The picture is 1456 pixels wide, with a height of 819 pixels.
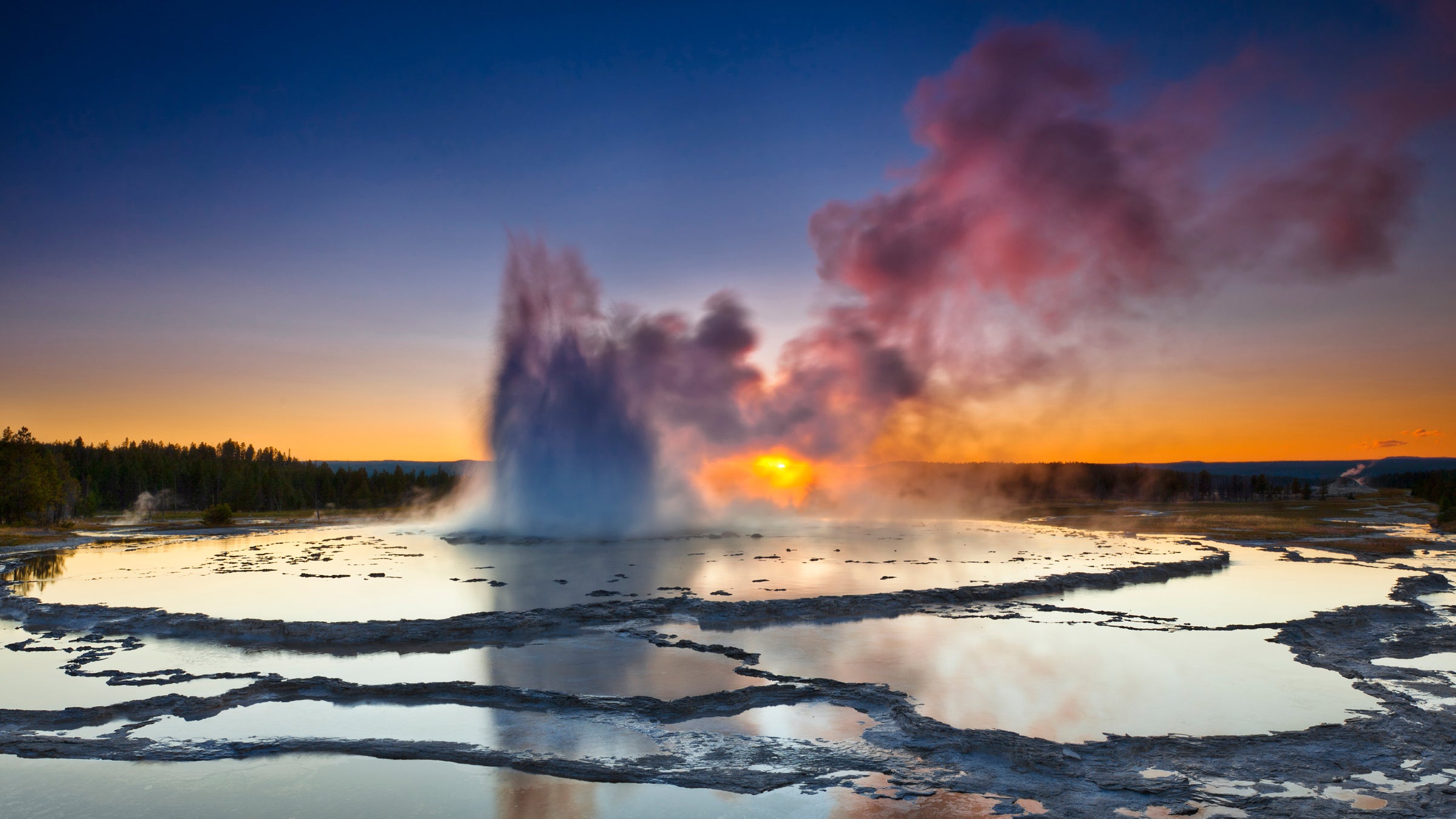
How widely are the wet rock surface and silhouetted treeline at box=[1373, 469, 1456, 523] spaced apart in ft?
188

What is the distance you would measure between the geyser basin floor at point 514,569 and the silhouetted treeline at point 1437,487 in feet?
112

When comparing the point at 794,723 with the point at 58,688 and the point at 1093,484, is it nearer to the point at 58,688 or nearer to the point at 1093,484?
the point at 58,688

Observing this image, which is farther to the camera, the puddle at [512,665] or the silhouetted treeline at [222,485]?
the silhouetted treeline at [222,485]

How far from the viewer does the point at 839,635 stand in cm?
1683

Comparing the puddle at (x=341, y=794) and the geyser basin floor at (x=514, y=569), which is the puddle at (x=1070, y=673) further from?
the geyser basin floor at (x=514, y=569)

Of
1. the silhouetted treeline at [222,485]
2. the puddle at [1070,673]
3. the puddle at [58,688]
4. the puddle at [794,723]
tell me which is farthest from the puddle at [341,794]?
the silhouetted treeline at [222,485]

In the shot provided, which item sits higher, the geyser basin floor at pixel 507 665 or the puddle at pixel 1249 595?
the geyser basin floor at pixel 507 665

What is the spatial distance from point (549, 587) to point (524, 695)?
412 inches

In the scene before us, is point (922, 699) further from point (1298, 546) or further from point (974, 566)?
point (1298, 546)

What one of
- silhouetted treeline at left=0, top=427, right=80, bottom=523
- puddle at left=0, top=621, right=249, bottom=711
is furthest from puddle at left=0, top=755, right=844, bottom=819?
silhouetted treeline at left=0, top=427, right=80, bottom=523

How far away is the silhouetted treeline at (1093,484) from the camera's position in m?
123

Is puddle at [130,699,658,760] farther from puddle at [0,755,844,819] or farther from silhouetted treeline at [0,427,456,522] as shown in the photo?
silhouetted treeline at [0,427,456,522]

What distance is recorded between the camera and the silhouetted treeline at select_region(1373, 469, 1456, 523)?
60000 mm

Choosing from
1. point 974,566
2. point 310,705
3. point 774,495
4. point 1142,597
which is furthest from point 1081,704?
point 774,495
